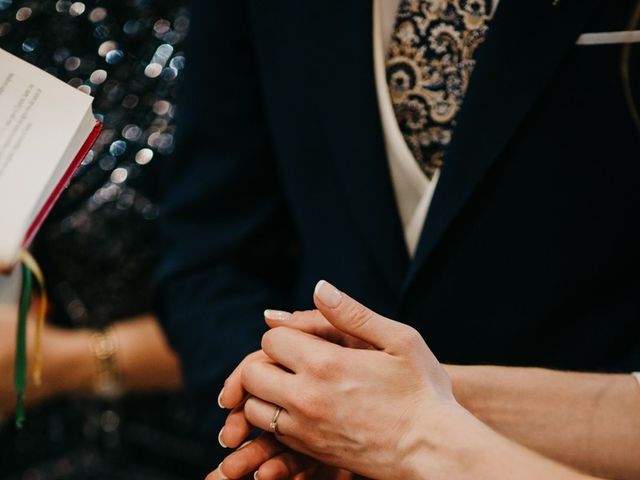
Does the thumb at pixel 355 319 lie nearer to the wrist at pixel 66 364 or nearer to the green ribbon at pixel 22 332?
the green ribbon at pixel 22 332

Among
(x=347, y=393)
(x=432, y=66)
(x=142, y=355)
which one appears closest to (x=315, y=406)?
(x=347, y=393)

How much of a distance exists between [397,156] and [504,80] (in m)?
0.14

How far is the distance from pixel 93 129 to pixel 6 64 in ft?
0.27

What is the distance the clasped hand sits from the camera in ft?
2.10

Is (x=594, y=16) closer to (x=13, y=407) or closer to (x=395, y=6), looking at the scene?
(x=395, y=6)

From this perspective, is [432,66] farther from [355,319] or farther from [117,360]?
[117,360]

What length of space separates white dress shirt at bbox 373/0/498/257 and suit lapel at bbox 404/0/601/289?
45 mm

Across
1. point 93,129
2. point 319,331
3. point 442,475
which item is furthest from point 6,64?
point 442,475

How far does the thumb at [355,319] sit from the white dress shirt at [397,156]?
0.19 metres

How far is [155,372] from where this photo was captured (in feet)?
3.92

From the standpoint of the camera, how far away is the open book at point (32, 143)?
0.54 meters

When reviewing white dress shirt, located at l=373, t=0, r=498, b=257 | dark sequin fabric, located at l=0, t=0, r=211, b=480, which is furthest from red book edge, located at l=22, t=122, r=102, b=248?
dark sequin fabric, located at l=0, t=0, r=211, b=480

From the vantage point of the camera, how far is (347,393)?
647mm

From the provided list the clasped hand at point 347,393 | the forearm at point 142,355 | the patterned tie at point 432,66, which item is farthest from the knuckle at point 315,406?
the forearm at point 142,355
